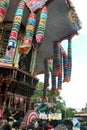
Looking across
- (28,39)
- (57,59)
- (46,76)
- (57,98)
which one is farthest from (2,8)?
(57,98)

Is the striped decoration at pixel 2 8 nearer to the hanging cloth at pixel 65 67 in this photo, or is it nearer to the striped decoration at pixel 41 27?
the striped decoration at pixel 41 27

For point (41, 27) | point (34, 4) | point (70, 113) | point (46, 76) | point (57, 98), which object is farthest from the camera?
point (70, 113)

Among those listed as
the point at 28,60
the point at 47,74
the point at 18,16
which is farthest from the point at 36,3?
the point at 47,74

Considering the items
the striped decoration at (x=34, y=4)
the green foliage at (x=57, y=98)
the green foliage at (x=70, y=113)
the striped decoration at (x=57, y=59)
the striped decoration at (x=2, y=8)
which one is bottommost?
the green foliage at (x=70, y=113)

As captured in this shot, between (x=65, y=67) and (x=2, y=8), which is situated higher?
(x=2, y=8)

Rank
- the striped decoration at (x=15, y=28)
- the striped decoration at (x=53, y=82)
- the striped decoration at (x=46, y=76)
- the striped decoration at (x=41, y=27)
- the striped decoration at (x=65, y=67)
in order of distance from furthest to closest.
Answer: the striped decoration at (x=46, y=76), the striped decoration at (x=53, y=82), the striped decoration at (x=65, y=67), the striped decoration at (x=41, y=27), the striped decoration at (x=15, y=28)

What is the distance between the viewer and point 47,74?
2719cm

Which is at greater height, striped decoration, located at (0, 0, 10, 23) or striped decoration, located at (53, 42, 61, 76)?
striped decoration, located at (0, 0, 10, 23)

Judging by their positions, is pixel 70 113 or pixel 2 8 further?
pixel 70 113

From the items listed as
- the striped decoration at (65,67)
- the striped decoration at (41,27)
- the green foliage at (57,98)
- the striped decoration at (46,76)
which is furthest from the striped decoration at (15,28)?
the green foliage at (57,98)

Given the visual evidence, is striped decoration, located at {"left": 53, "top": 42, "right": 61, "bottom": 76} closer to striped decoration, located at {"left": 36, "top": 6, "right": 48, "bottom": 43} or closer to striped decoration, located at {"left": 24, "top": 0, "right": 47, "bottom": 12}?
striped decoration, located at {"left": 24, "top": 0, "right": 47, "bottom": 12}

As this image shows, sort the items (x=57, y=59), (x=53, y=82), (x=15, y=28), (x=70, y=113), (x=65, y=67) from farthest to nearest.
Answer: (x=70, y=113) → (x=53, y=82) → (x=65, y=67) → (x=57, y=59) → (x=15, y=28)

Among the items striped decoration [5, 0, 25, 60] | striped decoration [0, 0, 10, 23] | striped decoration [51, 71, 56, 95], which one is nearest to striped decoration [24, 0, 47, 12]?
striped decoration [5, 0, 25, 60]

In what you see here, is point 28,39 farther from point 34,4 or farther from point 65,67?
point 65,67
